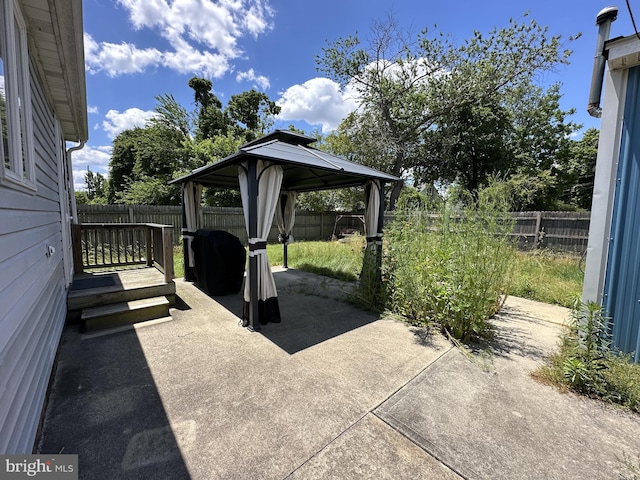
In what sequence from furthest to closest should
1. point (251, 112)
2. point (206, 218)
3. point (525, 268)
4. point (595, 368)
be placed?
point (251, 112) < point (206, 218) < point (525, 268) < point (595, 368)

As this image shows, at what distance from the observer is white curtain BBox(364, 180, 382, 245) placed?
4492 millimetres

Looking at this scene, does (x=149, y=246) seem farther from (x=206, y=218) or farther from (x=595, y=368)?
(x=595, y=368)

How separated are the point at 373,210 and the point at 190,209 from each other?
11.8 ft

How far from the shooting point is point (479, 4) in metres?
5.30

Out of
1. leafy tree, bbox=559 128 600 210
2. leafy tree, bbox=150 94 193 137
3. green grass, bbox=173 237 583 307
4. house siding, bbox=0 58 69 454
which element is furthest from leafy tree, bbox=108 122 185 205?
leafy tree, bbox=559 128 600 210

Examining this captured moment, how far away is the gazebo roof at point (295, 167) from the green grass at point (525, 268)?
1.56 m

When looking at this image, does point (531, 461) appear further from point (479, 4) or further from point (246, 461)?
point (479, 4)

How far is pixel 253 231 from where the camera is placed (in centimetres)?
323

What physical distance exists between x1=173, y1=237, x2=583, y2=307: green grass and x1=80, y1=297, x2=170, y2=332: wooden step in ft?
7.68

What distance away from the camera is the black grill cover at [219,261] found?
449 cm

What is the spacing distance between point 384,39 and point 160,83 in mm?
10272

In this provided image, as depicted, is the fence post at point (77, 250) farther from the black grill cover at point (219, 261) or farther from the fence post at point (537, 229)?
the fence post at point (537, 229)

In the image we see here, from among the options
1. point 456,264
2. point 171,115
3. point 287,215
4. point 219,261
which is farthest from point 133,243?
point 171,115

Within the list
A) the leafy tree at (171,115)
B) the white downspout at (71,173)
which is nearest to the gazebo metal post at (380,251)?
the white downspout at (71,173)
